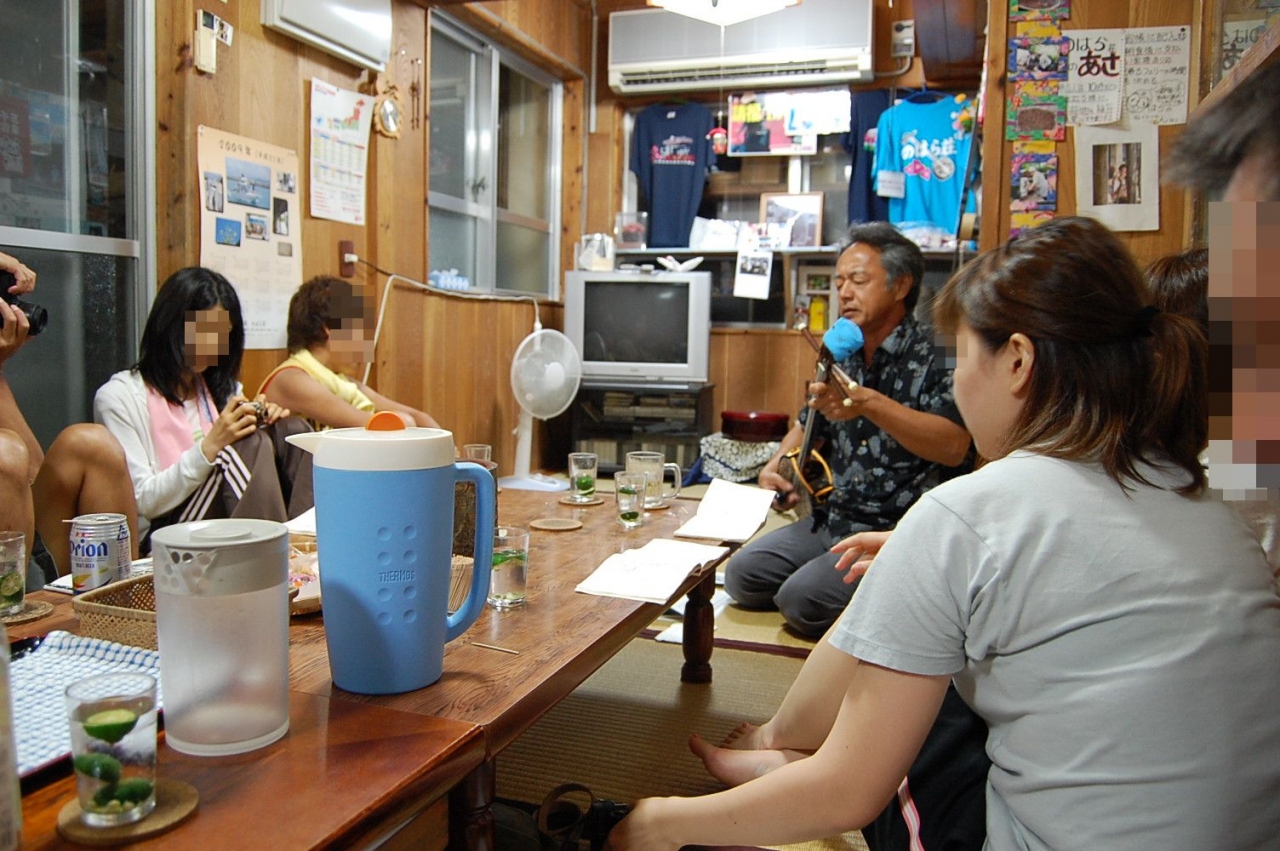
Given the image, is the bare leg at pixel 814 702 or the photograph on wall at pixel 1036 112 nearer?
the bare leg at pixel 814 702

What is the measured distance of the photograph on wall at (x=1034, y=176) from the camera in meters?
2.61

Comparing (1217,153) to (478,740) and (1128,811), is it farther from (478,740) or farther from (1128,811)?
(478,740)

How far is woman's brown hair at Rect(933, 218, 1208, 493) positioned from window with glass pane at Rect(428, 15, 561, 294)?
11.9 ft

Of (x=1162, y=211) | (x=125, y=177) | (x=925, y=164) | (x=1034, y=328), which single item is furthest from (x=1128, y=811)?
(x=925, y=164)

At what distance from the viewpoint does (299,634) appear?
44.0 inches

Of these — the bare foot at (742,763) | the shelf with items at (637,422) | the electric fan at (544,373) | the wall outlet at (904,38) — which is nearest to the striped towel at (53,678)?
the bare foot at (742,763)

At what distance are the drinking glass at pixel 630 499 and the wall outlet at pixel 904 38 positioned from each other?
4.27 meters

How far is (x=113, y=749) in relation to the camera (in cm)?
66

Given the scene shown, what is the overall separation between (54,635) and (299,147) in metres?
2.72

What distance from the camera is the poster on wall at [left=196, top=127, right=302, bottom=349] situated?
2.90m

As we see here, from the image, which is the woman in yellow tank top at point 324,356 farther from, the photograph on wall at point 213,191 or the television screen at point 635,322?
the television screen at point 635,322

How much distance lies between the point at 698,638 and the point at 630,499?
0.57 m

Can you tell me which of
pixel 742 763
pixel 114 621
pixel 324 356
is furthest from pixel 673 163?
pixel 114 621

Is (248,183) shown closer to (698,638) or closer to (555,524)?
(555,524)
